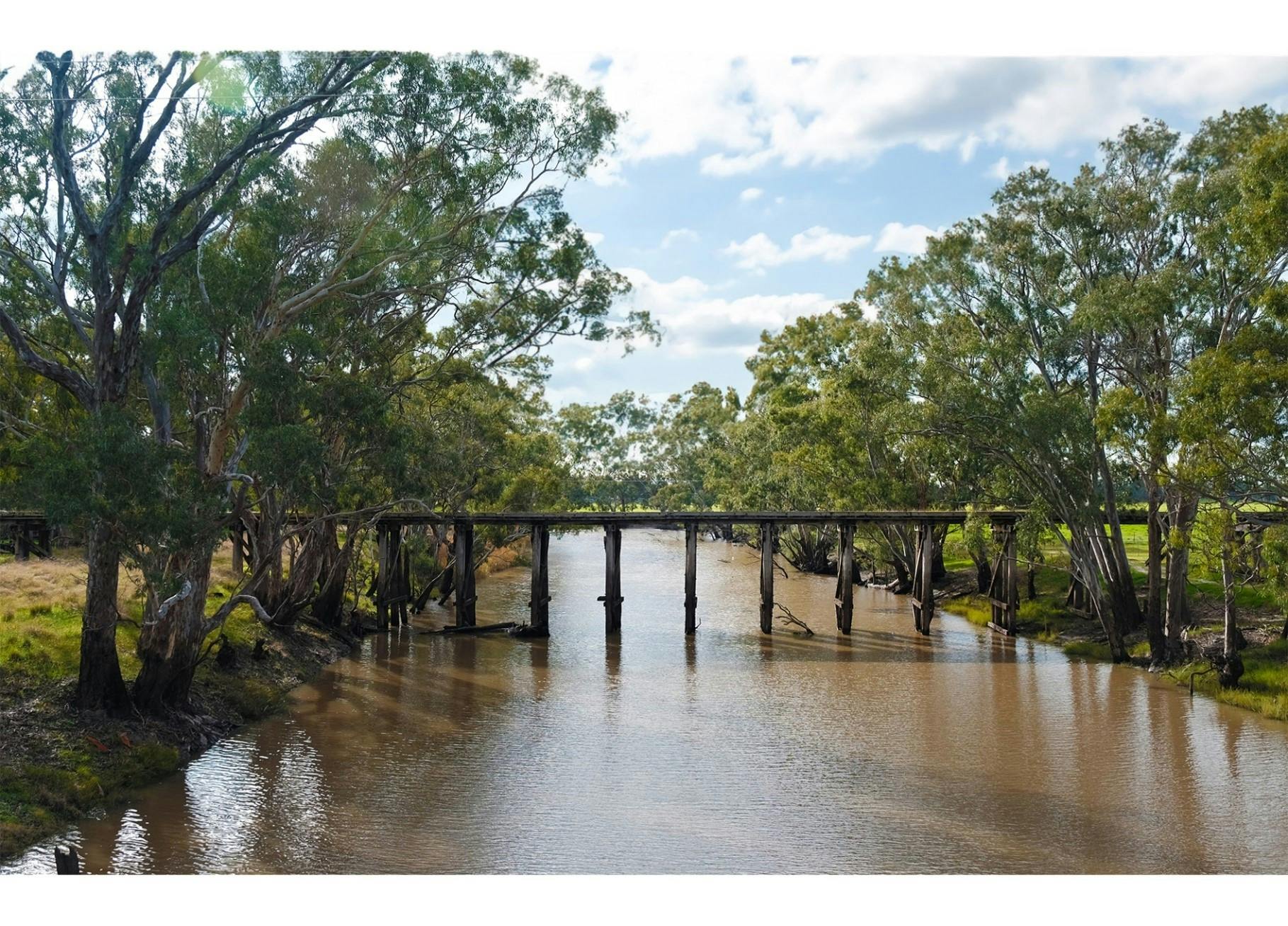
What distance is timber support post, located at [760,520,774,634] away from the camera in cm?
2891

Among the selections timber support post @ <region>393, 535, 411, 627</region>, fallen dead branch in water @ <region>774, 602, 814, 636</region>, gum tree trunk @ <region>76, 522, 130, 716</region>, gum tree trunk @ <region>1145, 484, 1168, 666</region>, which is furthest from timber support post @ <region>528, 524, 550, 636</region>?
gum tree trunk @ <region>1145, 484, 1168, 666</region>

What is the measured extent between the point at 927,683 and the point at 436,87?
49.8ft

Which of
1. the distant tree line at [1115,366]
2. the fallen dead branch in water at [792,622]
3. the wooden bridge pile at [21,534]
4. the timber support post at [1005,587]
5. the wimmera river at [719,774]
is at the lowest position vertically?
the wimmera river at [719,774]

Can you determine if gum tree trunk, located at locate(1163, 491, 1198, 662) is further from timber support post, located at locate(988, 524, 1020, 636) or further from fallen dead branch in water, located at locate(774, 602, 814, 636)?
fallen dead branch in water, located at locate(774, 602, 814, 636)

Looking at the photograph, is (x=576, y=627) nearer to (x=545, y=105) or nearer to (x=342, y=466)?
(x=342, y=466)

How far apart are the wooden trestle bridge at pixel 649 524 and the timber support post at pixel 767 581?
0.03 meters

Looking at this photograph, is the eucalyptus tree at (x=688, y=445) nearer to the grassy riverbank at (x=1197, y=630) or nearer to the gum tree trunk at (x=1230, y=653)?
the grassy riverbank at (x=1197, y=630)

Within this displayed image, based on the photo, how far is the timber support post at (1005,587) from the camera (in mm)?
28625

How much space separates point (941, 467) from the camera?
112ft

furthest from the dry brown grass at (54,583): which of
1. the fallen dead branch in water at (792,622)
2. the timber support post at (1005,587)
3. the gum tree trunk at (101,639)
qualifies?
the timber support post at (1005,587)

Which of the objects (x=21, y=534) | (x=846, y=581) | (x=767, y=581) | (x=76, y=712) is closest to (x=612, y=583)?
(x=767, y=581)

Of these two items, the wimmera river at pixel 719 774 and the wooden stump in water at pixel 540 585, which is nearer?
the wimmera river at pixel 719 774

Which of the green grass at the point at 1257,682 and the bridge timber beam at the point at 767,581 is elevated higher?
the bridge timber beam at the point at 767,581

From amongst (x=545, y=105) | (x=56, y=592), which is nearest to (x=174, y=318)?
(x=545, y=105)
